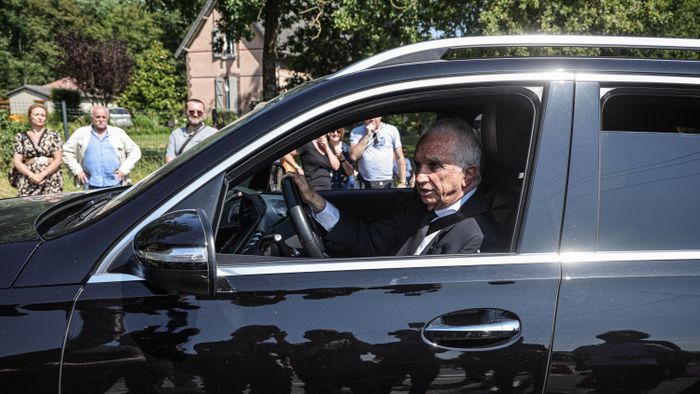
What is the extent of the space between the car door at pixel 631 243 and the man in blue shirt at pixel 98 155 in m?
6.05

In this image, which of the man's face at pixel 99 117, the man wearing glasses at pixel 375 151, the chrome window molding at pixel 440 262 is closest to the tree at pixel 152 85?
the man's face at pixel 99 117

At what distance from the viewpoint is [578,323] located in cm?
166

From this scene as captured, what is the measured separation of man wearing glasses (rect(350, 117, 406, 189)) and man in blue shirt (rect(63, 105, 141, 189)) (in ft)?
8.56

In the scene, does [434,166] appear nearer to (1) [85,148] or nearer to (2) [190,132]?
(2) [190,132]

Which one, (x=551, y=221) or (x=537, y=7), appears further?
(x=537, y=7)

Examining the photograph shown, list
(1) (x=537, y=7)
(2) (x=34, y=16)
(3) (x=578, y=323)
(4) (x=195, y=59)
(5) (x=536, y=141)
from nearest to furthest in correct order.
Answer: (3) (x=578, y=323) → (5) (x=536, y=141) → (1) (x=537, y=7) → (4) (x=195, y=59) → (2) (x=34, y=16)

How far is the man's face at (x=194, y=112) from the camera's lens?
22.4 ft

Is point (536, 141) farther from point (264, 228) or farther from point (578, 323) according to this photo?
point (264, 228)

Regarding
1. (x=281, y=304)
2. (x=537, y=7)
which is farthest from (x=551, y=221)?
(x=537, y=7)

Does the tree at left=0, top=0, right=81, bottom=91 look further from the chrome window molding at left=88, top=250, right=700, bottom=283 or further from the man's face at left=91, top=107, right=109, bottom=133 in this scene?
the chrome window molding at left=88, top=250, right=700, bottom=283

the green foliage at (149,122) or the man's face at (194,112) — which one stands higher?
the man's face at (194,112)

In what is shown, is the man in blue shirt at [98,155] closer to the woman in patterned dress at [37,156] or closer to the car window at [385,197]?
the woman in patterned dress at [37,156]

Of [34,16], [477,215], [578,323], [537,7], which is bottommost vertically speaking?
[578,323]

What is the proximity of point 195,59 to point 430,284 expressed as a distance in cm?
4520
